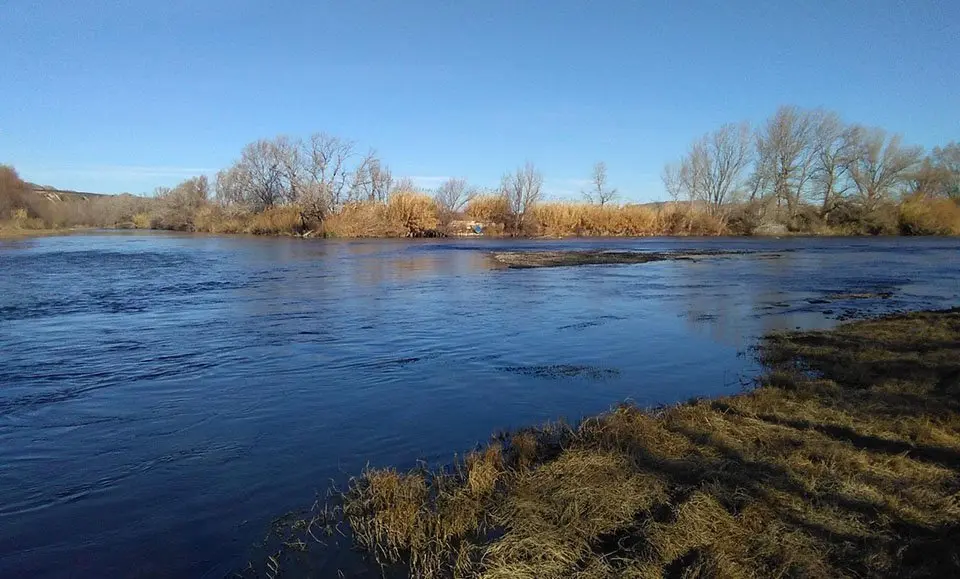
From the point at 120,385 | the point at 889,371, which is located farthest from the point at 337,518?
the point at 889,371

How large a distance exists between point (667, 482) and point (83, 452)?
5.91 m

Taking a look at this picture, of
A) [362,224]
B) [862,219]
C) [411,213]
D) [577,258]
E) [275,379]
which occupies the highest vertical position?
[411,213]

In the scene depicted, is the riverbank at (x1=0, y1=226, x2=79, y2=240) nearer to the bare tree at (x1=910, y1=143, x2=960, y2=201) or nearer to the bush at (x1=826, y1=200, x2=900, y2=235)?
the bush at (x1=826, y1=200, x2=900, y2=235)

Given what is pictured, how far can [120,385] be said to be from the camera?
834 cm

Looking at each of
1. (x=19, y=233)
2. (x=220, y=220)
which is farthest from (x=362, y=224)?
(x=19, y=233)

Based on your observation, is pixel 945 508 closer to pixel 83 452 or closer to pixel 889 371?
pixel 889 371

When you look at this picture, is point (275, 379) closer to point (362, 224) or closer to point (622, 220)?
point (362, 224)

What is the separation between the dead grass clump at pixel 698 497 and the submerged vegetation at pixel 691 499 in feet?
0.05

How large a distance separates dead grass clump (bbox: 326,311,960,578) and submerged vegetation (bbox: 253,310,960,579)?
0.6 inches

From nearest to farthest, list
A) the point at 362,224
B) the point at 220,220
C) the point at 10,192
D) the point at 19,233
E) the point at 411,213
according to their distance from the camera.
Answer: the point at 19,233 < the point at 362,224 < the point at 411,213 < the point at 10,192 < the point at 220,220

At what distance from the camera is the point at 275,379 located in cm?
877

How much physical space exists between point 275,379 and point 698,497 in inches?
260

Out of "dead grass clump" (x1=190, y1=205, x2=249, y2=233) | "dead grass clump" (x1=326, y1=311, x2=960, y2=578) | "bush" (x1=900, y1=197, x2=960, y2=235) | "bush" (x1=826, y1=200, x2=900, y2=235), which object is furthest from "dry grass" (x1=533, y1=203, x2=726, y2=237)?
"dead grass clump" (x1=326, y1=311, x2=960, y2=578)

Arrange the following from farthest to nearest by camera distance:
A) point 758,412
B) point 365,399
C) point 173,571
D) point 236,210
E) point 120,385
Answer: point 236,210
point 120,385
point 365,399
point 758,412
point 173,571
